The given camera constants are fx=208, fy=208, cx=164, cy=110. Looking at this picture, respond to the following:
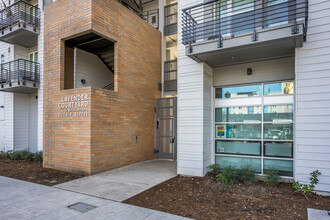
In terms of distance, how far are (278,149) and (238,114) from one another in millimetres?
1580

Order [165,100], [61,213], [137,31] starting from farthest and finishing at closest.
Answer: [165,100], [137,31], [61,213]

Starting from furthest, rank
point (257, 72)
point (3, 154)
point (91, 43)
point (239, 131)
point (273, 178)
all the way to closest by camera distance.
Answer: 1. point (3, 154)
2. point (91, 43)
3. point (239, 131)
4. point (257, 72)
5. point (273, 178)

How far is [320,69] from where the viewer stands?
518 cm

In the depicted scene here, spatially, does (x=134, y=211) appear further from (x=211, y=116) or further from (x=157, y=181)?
(x=211, y=116)

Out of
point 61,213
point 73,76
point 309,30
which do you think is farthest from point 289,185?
point 73,76

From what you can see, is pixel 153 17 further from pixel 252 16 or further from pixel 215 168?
pixel 215 168

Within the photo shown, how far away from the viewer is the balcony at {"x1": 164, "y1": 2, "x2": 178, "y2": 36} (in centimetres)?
1074

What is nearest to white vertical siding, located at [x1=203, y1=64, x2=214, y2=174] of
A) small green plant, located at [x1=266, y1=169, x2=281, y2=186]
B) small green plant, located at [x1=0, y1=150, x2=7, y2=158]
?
small green plant, located at [x1=266, y1=169, x2=281, y2=186]

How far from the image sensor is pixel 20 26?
34.3ft

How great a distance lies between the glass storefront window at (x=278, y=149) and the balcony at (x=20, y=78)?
1105 centimetres

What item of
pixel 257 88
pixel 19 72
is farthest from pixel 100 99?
pixel 19 72

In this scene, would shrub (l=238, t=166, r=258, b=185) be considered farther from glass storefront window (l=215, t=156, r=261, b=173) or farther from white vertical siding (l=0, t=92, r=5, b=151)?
white vertical siding (l=0, t=92, r=5, b=151)

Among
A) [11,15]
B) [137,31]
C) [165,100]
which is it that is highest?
[11,15]

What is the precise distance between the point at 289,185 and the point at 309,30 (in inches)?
163
